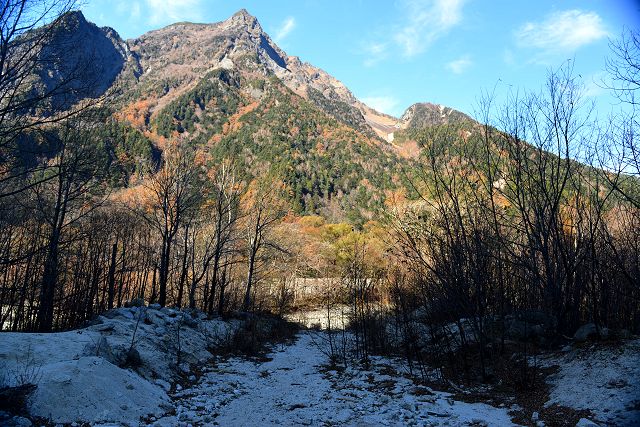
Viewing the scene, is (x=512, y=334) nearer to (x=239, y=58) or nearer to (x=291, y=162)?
(x=291, y=162)

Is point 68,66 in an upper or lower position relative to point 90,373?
upper

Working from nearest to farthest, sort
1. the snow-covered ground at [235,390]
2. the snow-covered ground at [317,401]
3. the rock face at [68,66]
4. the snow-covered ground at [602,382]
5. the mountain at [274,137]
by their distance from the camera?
the snow-covered ground at [602,382]
the snow-covered ground at [235,390]
the snow-covered ground at [317,401]
the rock face at [68,66]
the mountain at [274,137]

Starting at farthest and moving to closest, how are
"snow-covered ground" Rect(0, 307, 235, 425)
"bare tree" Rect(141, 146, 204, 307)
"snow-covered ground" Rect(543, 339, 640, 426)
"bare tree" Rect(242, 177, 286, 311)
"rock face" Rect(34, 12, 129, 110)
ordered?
1. "bare tree" Rect(242, 177, 286, 311)
2. "bare tree" Rect(141, 146, 204, 307)
3. "rock face" Rect(34, 12, 129, 110)
4. "snow-covered ground" Rect(0, 307, 235, 425)
5. "snow-covered ground" Rect(543, 339, 640, 426)

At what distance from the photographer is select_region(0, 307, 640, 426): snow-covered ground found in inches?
176

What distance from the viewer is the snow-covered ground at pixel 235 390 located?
176 inches

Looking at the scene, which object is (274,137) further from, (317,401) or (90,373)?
(90,373)

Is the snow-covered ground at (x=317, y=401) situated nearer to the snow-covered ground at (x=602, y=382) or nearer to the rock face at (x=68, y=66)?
the snow-covered ground at (x=602, y=382)

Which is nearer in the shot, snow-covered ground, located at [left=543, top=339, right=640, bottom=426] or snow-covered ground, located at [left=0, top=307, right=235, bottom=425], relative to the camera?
snow-covered ground, located at [left=543, top=339, right=640, bottom=426]

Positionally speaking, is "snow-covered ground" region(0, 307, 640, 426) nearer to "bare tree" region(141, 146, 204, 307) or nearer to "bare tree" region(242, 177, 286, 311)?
"bare tree" region(141, 146, 204, 307)

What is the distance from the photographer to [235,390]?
6.78 meters

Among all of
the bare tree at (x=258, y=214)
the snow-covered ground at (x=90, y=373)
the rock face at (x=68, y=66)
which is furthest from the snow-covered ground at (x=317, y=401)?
the bare tree at (x=258, y=214)

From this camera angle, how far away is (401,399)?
592cm

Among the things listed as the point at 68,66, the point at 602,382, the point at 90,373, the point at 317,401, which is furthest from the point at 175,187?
the point at 602,382

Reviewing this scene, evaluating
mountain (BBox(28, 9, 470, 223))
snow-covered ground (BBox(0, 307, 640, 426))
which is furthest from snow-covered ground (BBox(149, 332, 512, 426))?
mountain (BBox(28, 9, 470, 223))
